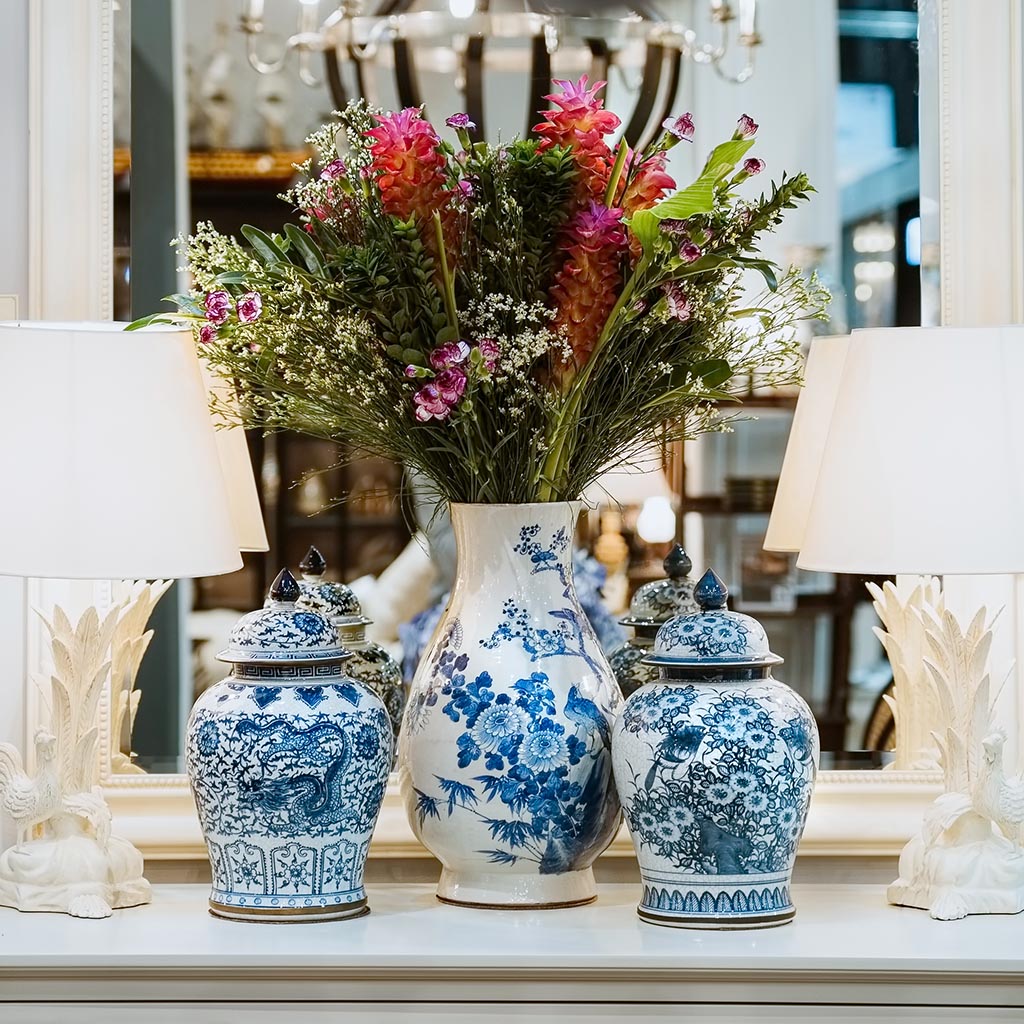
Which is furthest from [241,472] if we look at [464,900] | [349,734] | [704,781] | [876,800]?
[876,800]

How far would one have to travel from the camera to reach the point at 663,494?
1.74 meters

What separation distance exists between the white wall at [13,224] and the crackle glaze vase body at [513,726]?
51cm

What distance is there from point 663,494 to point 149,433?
61 centimetres

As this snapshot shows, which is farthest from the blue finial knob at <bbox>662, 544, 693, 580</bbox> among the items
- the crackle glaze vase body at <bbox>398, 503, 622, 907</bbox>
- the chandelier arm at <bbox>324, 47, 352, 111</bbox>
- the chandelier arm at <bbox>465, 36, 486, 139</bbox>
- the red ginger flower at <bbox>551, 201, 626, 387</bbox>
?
the chandelier arm at <bbox>324, 47, 352, 111</bbox>

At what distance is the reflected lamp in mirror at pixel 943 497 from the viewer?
141cm

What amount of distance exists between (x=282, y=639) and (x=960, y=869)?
2.38ft

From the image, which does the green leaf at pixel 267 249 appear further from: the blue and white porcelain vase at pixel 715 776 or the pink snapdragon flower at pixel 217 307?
the blue and white porcelain vase at pixel 715 776

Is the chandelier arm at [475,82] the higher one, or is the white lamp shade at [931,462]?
the chandelier arm at [475,82]

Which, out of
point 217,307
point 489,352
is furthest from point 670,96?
point 217,307

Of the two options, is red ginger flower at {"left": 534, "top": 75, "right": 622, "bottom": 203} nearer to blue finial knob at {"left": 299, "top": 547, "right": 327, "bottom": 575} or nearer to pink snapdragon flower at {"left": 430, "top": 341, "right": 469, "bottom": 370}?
pink snapdragon flower at {"left": 430, "top": 341, "right": 469, "bottom": 370}

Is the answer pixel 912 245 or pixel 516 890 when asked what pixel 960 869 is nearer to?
pixel 516 890

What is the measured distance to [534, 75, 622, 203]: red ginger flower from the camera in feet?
4.74

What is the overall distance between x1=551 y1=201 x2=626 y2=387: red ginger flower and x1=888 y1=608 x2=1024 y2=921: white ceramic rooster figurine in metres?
0.50

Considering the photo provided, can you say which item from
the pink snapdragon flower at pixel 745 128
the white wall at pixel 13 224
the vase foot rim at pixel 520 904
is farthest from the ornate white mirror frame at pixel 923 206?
the pink snapdragon flower at pixel 745 128
